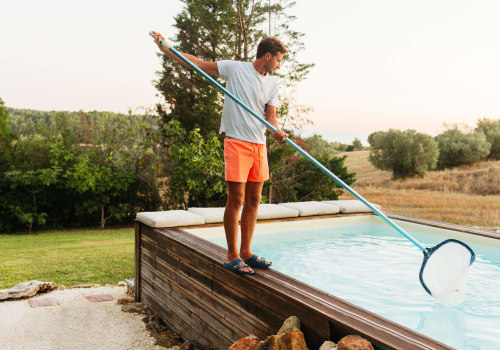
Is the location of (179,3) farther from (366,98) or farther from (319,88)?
(366,98)

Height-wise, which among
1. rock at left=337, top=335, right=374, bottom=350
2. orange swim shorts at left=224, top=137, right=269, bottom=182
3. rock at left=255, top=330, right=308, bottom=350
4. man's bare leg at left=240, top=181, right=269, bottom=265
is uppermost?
orange swim shorts at left=224, top=137, right=269, bottom=182

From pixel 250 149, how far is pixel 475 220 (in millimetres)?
9098

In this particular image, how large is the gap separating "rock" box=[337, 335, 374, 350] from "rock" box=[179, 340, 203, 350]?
1481 millimetres

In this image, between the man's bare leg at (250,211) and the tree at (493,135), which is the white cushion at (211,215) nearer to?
the man's bare leg at (250,211)

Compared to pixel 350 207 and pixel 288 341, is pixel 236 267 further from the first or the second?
pixel 350 207

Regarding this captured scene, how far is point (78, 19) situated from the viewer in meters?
9.39

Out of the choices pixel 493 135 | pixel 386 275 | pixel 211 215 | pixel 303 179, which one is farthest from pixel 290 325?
pixel 493 135

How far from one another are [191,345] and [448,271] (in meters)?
1.76

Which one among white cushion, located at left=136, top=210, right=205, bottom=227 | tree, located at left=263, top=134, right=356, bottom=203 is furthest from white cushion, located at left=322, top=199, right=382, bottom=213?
tree, located at left=263, top=134, right=356, bottom=203

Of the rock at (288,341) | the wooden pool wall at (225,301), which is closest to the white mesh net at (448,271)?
the wooden pool wall at (225,301)

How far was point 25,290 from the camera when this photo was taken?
393cm

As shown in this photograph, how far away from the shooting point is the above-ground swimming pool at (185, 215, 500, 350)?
2646 millimetres

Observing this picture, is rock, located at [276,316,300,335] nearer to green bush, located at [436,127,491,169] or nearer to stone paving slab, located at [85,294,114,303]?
stone paving slab, located at [85,294,114,303]

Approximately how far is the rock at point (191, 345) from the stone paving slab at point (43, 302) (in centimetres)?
163
